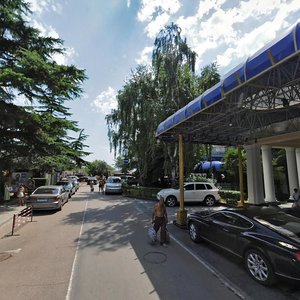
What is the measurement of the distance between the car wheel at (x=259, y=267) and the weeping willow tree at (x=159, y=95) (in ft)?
51.0

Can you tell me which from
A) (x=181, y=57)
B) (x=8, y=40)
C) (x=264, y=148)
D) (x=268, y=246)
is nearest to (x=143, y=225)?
(x=268, y=246)

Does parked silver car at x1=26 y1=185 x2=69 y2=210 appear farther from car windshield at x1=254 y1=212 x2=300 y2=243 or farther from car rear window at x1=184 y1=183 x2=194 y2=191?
car windshield at x1=254 y1=212 x2=300 y2=243

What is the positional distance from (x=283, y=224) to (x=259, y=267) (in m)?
1.10

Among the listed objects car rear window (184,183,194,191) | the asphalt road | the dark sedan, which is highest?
car rear window (184,183,194,191)

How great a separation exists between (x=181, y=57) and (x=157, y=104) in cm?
427

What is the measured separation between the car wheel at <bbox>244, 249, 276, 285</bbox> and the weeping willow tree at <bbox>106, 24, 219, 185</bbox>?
51.0 feet

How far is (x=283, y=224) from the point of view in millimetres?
5668

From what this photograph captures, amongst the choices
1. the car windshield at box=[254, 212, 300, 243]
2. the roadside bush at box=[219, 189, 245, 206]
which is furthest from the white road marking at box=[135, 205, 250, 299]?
the roadside bush at box=[219, 189, 245, 206]

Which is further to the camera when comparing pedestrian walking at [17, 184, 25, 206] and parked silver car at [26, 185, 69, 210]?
pedestrian walking at [17, 184, 25, 206]

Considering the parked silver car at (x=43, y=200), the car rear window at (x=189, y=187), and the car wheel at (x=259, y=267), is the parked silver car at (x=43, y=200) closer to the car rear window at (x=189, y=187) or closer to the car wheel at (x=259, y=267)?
the car rear window at (x=189, y=187)

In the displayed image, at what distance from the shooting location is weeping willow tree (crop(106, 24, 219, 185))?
20594 mm

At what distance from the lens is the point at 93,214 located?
14297mm

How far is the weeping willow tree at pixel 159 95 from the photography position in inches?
811

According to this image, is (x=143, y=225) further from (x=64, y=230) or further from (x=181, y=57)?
(x=181, y=57)
